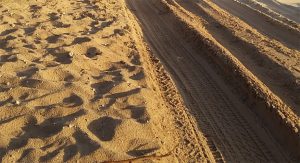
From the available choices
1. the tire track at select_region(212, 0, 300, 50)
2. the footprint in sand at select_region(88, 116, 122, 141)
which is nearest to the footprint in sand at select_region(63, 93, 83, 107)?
the footprint in sand at select_region(88, 116, 122, 141)

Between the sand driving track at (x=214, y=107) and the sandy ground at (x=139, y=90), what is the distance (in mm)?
19

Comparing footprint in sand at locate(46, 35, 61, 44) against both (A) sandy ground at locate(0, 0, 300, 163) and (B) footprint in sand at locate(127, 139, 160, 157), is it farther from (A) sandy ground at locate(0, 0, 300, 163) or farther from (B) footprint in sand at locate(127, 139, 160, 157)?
(B) footprint in sand at locate(127, 139, 160, 157)

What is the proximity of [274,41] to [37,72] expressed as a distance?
270 inches

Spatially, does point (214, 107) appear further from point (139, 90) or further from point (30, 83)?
point (30, 83)

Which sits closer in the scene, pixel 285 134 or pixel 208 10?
pixel 285 134

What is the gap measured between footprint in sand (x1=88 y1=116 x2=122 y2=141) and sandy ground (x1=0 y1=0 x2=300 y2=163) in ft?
0.05

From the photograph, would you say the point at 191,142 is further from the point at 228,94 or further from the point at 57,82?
the point at 57,82

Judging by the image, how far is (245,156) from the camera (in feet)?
19.0

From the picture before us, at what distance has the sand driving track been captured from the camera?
5.91 meters

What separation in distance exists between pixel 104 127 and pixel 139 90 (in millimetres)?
1322

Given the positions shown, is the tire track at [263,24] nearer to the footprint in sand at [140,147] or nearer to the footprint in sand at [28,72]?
the footprint in sand at [140,147]

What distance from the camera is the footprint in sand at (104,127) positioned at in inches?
219

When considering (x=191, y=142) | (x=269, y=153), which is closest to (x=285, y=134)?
(x=269, y=153)

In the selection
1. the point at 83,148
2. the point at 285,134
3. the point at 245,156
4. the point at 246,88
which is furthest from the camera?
the point at 246,88
